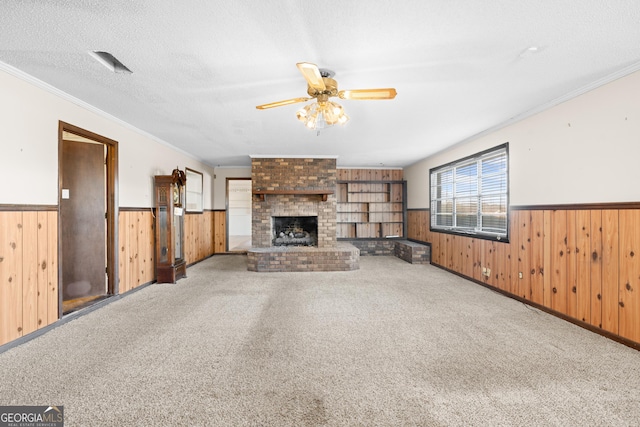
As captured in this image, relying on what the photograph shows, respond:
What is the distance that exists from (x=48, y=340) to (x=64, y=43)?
2.44 metres

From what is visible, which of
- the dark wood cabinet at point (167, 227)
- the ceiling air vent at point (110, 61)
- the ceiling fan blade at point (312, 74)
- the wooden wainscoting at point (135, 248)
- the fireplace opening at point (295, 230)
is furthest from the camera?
the fireplace opening at point (295, 230)

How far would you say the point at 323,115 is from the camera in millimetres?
2447

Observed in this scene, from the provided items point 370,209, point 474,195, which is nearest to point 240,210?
point 370,209

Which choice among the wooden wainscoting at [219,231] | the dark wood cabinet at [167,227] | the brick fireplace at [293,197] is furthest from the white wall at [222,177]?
the dark wood cabinet at [167,227]

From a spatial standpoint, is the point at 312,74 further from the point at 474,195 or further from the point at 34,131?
the point at 474,195

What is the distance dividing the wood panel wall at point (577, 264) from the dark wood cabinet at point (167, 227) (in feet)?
16.2

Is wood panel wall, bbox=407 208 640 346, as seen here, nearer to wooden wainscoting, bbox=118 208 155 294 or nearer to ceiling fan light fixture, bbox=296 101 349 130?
ceiling fan light fixture, bbox=296 101 349 130

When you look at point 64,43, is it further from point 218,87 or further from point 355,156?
point 355,156

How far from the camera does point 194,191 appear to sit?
6262mm

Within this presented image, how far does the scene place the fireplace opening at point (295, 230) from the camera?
6137 millimetres

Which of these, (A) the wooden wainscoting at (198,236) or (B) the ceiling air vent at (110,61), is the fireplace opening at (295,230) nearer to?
(A) the wooden wainscoting at (198,236)

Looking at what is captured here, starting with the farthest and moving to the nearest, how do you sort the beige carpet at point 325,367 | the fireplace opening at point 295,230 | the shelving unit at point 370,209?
the shelving unit at point 370,209 < the fireplace opening at point 295,230 < the beige carpet at point 325,367

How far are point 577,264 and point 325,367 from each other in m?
2.73

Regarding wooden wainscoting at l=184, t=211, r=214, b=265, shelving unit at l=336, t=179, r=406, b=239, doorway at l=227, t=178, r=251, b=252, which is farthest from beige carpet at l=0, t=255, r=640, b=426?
doorway at l=227, t=178, r=251, b=252
